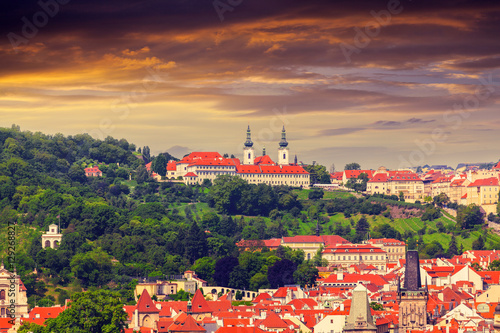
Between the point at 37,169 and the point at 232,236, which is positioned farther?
the point at 37,169

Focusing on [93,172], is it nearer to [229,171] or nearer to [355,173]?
[229,171]

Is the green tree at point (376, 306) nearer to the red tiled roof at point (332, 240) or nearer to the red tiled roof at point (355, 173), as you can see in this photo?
the red tiled roof at point (332, 240)

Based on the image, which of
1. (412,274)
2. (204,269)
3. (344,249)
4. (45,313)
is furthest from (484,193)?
(45,313)

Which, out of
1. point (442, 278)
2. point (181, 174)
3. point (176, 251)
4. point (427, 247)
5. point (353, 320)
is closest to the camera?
point (353, 320)

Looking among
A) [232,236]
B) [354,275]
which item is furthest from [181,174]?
[354,275]

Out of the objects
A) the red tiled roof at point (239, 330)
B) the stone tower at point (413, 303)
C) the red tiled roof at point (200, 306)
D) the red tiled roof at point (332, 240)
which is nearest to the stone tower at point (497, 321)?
the stone tower at point (413, 303)

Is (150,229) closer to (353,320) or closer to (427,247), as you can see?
(427,247)
